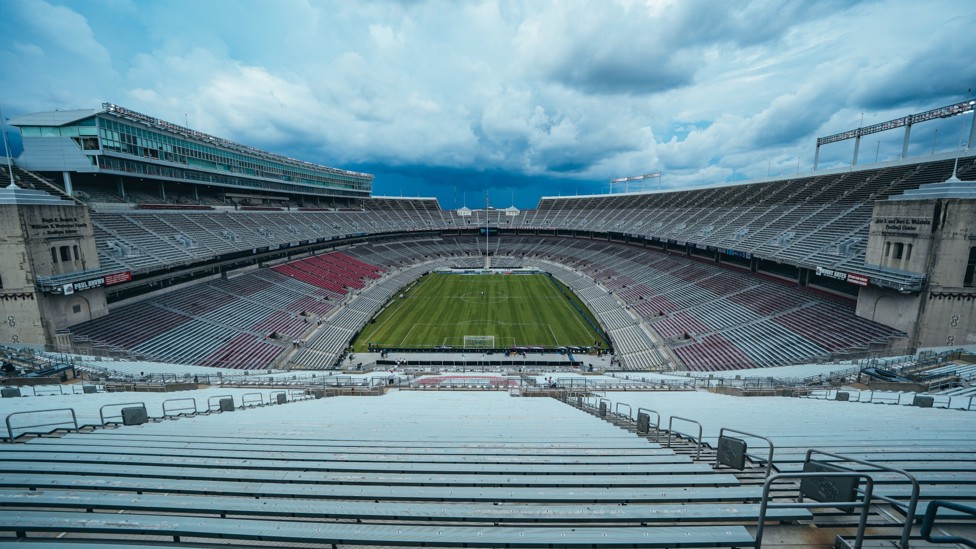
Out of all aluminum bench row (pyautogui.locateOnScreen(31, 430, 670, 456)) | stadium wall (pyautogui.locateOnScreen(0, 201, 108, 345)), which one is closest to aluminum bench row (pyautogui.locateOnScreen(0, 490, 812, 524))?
aluminum bench row (pyautogui.locateOnScreen(31, 430, 670, 456))

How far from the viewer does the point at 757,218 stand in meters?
38.8

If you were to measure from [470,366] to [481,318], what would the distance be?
37.3 ft

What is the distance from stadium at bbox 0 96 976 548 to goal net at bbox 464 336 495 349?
0.54 m

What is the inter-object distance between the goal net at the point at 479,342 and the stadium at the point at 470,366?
54 cm

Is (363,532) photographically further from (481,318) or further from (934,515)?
(481,318)

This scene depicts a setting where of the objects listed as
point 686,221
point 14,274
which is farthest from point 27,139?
point 686,221

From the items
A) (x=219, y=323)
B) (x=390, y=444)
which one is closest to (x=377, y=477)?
(x=390, y=444)

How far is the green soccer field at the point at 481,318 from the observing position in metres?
35.6

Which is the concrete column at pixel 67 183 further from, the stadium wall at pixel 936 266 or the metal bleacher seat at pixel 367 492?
the stadium wall at pixel 936 266

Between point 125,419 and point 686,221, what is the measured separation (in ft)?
176

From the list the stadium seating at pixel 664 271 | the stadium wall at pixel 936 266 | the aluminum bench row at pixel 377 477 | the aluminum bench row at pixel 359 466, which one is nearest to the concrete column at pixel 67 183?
the stadium seating at pixel 664 271

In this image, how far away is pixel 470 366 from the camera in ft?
101

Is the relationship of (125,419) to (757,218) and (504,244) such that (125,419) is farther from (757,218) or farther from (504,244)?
(504,244)

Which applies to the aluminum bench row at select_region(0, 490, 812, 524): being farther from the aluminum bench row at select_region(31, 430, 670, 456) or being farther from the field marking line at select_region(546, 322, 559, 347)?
the field marking line at select_region(546, 322, 559, 347)
